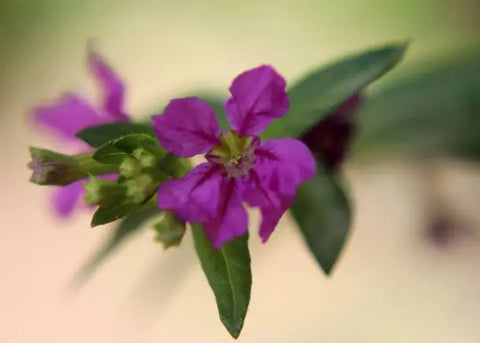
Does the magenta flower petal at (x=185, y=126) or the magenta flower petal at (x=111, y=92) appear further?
the magenta flower petal at (x=111, y=92)

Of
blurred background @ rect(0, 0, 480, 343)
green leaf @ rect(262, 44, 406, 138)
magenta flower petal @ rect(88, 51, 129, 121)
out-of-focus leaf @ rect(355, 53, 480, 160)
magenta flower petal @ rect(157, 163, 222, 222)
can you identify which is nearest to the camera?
magenta flower petal @ rect(157, 163, 222, 222)

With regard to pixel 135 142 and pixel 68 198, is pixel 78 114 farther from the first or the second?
pixel 135 142

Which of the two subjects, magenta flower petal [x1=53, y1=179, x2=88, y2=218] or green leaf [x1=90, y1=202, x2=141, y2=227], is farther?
magenta flower petal [x1=53, y1=179, x2=88, y2=218]

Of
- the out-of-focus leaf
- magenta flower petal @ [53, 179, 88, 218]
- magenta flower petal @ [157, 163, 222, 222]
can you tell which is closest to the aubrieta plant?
magenta flower petal @ [157, 163, 222, 222]

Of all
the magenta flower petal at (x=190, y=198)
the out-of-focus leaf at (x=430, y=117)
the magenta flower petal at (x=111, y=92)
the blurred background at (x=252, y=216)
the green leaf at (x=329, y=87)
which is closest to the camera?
the magenta flower petal at (x=190, y=198)

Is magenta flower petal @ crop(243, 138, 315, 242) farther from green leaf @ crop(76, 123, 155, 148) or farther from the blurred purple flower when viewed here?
the blurred purple flower

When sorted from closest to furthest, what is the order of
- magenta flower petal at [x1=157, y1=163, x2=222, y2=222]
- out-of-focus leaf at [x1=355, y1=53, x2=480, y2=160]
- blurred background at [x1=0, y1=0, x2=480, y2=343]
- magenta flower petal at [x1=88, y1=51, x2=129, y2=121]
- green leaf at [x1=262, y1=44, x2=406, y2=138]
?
magenta flower petal at [x1=157, y1=163, x2=222, y2=222] → green leaf at [x1=262, y1=44, x2=406, y2=138] → magenta flower petal at [x1=88, y1=51, x2=129, y2=121] → out-of-focus leaf at [x1=355, y1=53, x2=480, y2=160] → blurred background at [x1=0, y1=0, x2=480, y2=343]

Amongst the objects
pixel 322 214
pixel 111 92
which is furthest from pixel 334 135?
pixel 111 92

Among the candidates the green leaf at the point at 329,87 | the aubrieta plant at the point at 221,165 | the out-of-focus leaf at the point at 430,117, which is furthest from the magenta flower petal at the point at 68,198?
the out-of-focus leaf at the point at 430,117

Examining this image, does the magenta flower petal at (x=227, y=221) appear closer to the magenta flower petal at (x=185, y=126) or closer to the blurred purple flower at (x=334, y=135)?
the magenta flower petal at (x=185, y=126)
